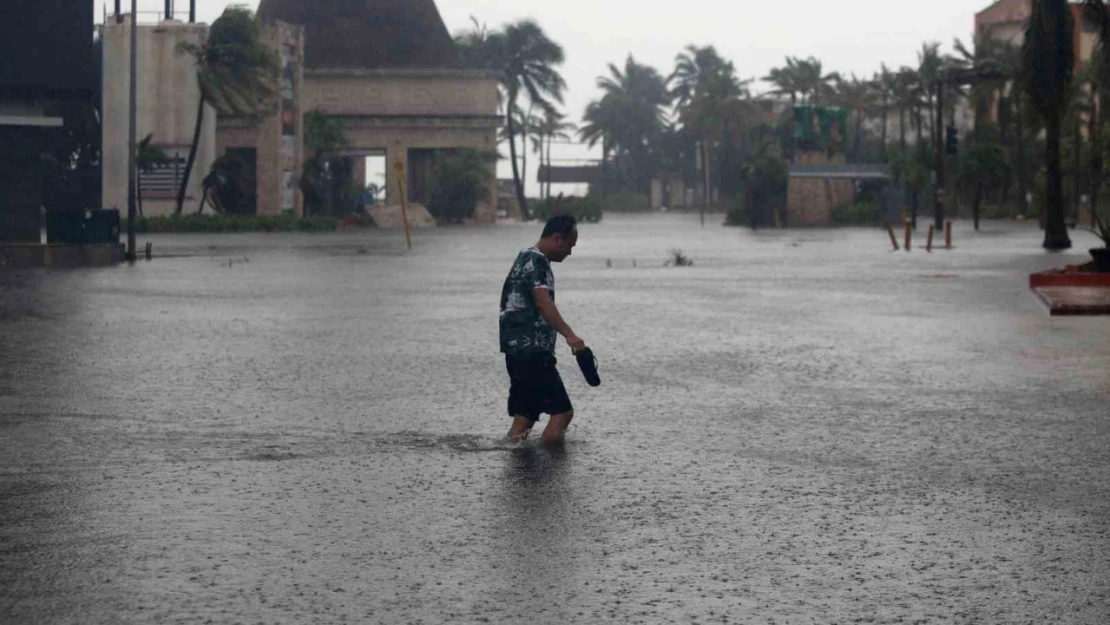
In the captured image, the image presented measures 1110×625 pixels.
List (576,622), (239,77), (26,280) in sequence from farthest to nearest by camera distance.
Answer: (239,77)
(26,280)
(576,622)

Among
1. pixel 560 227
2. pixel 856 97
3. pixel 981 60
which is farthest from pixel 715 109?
pixel 560 227

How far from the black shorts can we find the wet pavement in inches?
9.5

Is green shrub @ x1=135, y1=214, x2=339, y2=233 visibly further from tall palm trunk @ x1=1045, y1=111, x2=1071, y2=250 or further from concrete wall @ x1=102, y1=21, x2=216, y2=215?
tall palm trunk @ x1=1045, y1=111, x2=1071, y2=250

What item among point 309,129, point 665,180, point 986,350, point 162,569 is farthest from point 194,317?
point 665,180

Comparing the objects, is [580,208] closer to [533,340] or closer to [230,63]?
[230,63]

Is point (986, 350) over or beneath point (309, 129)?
beneath

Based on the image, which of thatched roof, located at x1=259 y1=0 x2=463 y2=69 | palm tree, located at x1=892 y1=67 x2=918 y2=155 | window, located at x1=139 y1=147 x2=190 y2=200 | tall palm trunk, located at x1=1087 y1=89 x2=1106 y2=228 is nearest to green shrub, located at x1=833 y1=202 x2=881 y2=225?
tall palm trunk, located at x1=1087 y1=89 x2=1106 y2=228

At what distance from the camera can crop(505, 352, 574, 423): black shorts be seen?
10750mm

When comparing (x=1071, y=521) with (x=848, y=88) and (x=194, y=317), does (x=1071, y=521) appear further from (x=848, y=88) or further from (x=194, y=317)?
(x=848, y=88)

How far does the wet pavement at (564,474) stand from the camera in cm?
683

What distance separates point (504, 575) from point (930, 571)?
1703mm

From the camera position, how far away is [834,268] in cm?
3606

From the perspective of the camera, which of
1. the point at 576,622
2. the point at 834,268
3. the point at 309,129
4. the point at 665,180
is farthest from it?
the point at 665,180

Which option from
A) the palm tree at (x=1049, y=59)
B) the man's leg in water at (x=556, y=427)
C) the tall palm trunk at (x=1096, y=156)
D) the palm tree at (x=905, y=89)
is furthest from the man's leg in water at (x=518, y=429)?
the palm tree at (x=905, y=89)
